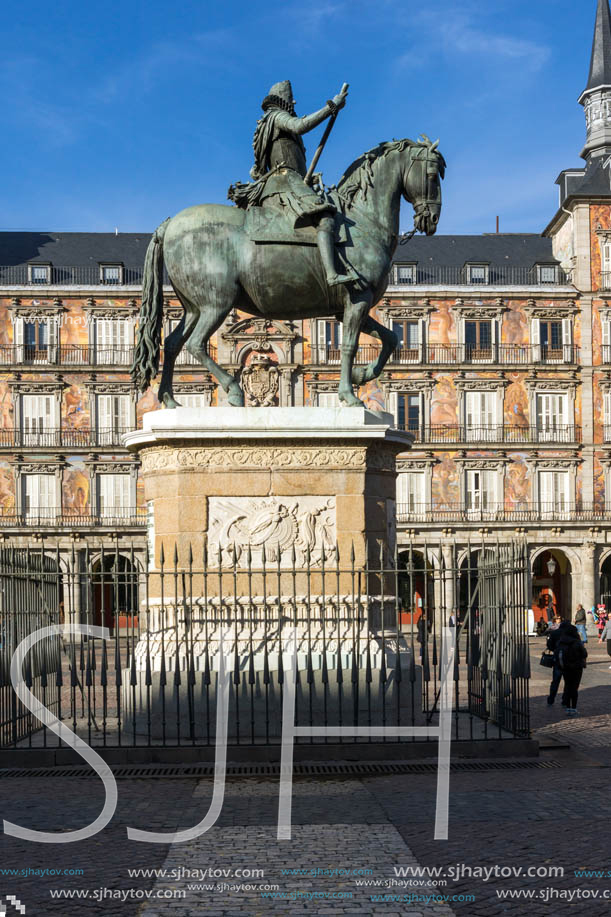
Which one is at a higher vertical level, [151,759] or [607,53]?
[607,53]

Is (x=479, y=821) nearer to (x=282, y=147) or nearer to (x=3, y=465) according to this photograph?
(x=282, y=147)

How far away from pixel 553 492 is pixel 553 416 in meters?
3.23

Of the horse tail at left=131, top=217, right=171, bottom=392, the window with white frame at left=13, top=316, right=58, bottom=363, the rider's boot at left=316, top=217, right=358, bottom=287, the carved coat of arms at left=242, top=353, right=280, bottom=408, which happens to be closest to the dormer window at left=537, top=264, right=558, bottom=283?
the carved coat of arms at left=242, top=353, right=280, bottom=408

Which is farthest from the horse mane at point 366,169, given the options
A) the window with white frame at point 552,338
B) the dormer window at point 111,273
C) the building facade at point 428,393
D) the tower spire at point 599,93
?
the tower spire at point 599,93

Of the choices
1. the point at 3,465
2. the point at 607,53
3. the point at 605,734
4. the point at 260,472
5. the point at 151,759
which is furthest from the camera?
the point at 607,53

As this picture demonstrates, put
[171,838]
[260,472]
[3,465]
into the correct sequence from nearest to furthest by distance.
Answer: [171,838]
[260,472]
[3,465]

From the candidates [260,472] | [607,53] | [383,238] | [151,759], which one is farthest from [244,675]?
[607,53]

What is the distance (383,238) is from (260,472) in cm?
257

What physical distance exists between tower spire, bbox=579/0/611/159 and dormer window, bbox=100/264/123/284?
2254 centimetres

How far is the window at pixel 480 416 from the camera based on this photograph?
160ft

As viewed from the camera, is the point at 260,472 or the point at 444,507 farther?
the point at 444,507

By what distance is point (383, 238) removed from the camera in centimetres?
1102

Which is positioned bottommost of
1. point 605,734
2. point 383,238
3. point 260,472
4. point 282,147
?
point 605,734

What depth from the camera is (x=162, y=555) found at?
960 cm
